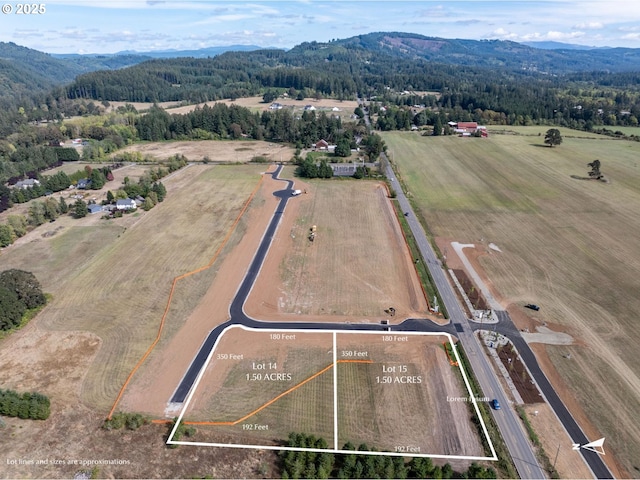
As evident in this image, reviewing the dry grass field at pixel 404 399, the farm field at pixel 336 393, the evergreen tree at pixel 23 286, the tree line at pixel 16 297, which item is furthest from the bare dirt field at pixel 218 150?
the dry grass field at pixel 404 399

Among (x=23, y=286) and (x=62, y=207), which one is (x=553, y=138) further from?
(x=23, y=286)

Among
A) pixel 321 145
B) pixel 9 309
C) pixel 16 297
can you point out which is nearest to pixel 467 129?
pixel 321 145

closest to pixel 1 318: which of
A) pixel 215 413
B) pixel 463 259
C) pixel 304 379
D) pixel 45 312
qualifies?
pixel 45 312

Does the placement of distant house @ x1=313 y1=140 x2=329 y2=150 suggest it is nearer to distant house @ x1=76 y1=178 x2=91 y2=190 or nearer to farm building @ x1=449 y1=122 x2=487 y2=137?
farm building @ x1=449 y1=122 x2=487 y2=137

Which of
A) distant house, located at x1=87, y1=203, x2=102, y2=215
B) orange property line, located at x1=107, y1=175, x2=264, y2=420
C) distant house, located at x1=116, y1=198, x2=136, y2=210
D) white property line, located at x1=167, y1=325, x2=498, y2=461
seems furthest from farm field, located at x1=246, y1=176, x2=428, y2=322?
distant house, located at x1=87, y1=203, x2=102, y2=215

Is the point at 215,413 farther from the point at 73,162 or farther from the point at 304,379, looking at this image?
the point at 73,162

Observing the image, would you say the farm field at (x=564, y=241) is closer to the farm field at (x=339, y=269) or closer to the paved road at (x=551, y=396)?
the paved road at (x=551, y=396)
